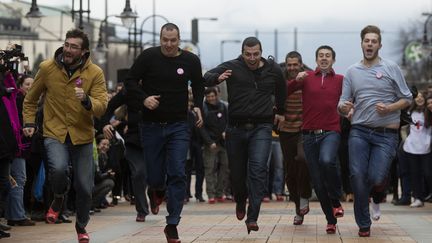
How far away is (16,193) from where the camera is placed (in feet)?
45.5

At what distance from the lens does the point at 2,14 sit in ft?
324

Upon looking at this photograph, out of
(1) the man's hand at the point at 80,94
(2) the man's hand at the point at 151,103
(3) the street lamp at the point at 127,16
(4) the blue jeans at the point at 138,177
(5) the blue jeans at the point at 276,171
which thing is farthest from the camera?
(3) the street lamp at the point at 127,16

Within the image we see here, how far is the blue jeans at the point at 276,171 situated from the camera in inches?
846

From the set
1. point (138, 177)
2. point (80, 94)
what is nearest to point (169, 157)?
point (80, 94)

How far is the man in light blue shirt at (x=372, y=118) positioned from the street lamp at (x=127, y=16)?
21693mm

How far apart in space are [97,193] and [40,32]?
88.0 metres

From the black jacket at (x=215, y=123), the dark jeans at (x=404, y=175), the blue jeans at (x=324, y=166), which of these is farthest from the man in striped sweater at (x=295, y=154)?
the black jacket at (x=215, y=123)

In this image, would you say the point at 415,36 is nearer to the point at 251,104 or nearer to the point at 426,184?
the point at 426,184

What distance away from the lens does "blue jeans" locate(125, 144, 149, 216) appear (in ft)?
49.5

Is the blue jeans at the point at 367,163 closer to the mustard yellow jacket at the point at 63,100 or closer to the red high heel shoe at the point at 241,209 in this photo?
the red high heel shoe at the point at 241,209

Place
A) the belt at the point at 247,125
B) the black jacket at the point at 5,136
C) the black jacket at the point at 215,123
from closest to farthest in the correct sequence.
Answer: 1. the black jacket at the point at 5,136
2. the belt at the point at 247,125
3. the black jacket at the point at 215,123

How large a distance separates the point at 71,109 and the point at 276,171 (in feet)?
36.8

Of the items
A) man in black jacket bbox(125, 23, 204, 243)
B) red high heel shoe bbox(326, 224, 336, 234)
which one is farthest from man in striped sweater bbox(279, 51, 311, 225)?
man in black jacket bbox(125, 23, 204, 243)

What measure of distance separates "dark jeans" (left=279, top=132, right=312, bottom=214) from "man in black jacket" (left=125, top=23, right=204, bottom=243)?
2.72m
